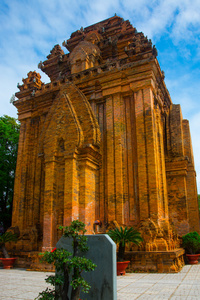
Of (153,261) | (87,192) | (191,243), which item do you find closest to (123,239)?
(153,261)

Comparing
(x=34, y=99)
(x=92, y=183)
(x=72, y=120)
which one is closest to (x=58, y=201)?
(x=92, y=183)

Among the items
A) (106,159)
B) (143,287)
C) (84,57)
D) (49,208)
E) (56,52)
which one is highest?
(56,52)

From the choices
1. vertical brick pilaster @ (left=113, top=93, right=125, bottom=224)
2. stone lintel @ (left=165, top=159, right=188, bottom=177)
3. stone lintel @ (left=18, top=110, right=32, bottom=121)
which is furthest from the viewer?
stone lintel @ (left=18, top=110, right=32, bottom=121)

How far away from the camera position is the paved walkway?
265 inches

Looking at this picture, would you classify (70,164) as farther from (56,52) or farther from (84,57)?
(56,52)

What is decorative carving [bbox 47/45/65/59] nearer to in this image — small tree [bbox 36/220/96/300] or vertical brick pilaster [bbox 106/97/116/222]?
vertical brick pilaster [bbox 106/97/116/222]

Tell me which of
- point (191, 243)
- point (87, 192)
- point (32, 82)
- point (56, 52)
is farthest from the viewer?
point (56, 52)

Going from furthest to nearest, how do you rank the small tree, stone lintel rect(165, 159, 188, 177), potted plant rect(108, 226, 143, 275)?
1. stone lintel rect(165, 159, 188, 177)
2. potted plant rect(108, 226, 143, 275)
3. the small tree

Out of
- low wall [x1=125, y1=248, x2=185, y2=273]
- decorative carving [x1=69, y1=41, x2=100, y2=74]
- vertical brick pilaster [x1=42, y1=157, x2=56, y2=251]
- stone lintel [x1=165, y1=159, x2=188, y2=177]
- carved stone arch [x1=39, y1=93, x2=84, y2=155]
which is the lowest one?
low wall [x1=125, y1=248, x2=185, y2=273]

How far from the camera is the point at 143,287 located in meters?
7.70

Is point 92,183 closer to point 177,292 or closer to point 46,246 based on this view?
point 46,246

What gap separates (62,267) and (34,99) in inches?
591

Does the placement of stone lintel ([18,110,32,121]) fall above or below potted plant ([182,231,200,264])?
above

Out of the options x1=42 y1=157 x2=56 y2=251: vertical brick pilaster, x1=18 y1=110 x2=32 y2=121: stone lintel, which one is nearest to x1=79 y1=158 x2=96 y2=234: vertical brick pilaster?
x1=42 y1=157 x2=56 y2=251: vertical brick pilaster
